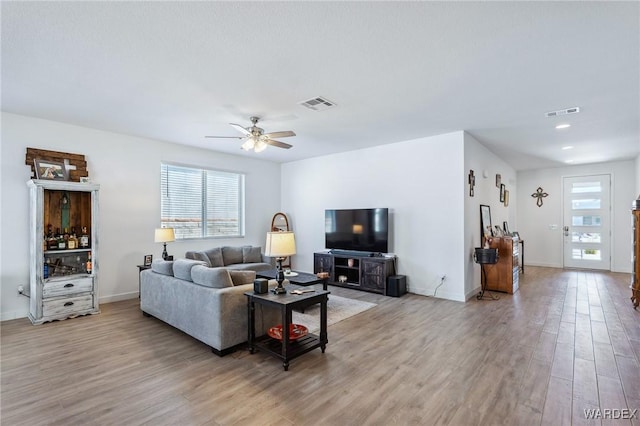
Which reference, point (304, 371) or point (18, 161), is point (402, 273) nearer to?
point (304, 371)

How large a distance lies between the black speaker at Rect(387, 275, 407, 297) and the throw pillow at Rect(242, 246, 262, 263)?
261 centimetres

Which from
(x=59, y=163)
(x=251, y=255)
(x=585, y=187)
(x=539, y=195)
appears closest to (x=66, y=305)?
(x=59, y=163)

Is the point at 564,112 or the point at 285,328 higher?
the point at 564,112

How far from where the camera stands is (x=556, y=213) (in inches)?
333

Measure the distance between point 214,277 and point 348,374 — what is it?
1.59 meters

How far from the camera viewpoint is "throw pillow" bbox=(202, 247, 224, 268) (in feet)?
18.6

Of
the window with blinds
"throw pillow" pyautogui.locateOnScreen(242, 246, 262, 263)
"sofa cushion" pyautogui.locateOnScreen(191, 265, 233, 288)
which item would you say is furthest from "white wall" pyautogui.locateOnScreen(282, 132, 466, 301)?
"sofa cushion" pyautogui.locateOnScreen(191, 265, 233, 288)

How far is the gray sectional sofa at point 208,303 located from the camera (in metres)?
3.05

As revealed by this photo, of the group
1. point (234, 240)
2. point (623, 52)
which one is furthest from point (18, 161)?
point (623, 52)

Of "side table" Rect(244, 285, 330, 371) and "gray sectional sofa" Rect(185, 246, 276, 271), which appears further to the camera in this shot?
"gray sectional sofa" Rect(185, 246, 276, 271)

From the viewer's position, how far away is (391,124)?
468 cm

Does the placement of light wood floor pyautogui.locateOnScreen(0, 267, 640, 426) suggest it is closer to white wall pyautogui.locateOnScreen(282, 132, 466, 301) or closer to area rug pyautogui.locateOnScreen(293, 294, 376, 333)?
area rug pyautogui.locateOnScreen(293, 294, 376, 333)

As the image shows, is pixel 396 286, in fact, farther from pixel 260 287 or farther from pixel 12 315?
pixel 12 315

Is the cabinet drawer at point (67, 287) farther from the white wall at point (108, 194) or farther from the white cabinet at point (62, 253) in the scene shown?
the white wall at point (108, 194)
